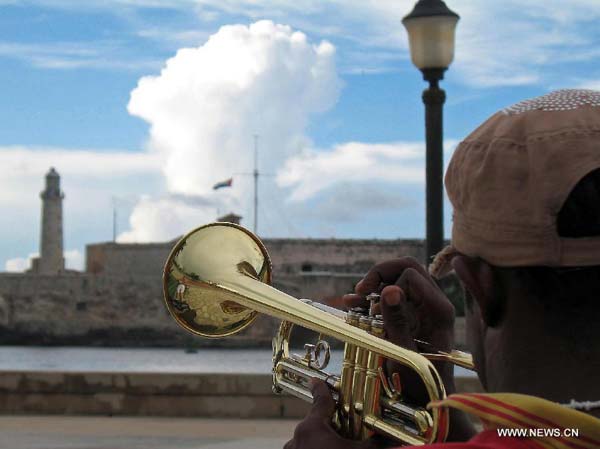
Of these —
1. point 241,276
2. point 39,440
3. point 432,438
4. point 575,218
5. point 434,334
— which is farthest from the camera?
point 39,440

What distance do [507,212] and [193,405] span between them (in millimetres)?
6851

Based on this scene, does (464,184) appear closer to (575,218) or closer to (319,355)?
(575,218)

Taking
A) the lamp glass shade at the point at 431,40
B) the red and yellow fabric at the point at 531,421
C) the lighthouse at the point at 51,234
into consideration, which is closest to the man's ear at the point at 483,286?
the red and yellow fabric at the point at 531,421

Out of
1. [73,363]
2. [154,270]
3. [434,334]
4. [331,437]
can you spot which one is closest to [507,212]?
[331,437]

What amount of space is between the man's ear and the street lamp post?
215 inches

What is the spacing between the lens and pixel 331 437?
5.65 feet

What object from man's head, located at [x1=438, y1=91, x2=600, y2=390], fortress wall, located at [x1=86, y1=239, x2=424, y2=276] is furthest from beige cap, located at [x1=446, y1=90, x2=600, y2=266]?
fortress wall, located at [x1=86, y1=239, x2=424, y2=276]

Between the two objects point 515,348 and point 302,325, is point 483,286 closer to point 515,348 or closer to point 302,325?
point 515,348

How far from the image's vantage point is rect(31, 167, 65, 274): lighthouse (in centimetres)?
6016

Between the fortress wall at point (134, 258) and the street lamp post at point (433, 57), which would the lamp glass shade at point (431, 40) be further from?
the fortress wall at point (134, 258)

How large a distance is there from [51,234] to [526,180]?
60.4 metres

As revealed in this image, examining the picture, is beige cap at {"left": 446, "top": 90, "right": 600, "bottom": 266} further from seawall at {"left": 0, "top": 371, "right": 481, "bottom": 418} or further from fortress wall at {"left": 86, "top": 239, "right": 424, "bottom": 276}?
fortress wall at {"left": 86, "top": 239, "right": 424, "bottom": 276}

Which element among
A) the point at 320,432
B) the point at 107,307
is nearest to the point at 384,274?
the point at 320,432

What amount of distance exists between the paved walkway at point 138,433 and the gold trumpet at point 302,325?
13.2 feet
